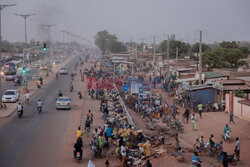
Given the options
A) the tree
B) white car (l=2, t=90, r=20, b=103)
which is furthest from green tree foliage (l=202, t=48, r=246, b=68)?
the tree

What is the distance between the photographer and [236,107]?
90.9ft

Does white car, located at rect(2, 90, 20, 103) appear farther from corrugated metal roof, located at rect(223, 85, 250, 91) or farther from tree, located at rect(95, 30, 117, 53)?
tree, located at rect(95, 30, 117, 53)

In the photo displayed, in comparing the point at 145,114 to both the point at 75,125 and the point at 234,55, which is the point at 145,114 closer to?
the point at 75,125

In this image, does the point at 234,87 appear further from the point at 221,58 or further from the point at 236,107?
the point at 221,58

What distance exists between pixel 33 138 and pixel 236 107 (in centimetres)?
1650

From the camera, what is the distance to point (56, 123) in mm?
23625

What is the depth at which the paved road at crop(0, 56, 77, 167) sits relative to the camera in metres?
15.5

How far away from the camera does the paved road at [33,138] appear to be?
609 inches

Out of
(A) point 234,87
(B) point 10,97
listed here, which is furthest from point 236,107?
(B) point 10,97

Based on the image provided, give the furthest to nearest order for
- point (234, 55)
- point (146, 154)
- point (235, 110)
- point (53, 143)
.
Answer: point (234, 55), point (235, 110), point (53, 143), point (146, 154)

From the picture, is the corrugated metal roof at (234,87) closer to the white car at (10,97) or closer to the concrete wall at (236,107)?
the concrete wall at (236,107)

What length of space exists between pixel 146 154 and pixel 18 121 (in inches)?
486

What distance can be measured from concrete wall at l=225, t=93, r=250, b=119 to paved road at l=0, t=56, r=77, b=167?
13.3 metres

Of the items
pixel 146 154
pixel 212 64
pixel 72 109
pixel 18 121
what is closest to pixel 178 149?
pixel 146 154
